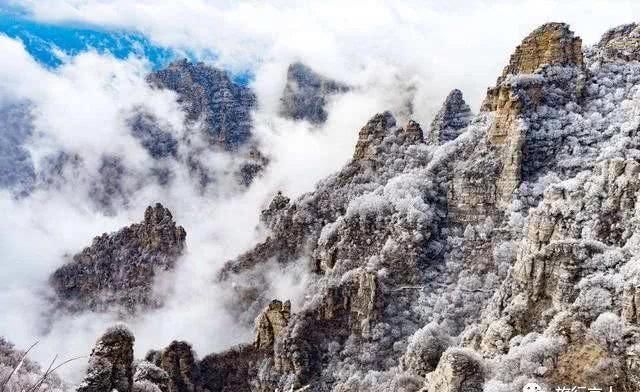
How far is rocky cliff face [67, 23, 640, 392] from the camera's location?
4259 centimetres

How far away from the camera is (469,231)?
209ft

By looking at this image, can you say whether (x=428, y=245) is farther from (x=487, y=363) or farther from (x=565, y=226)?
(x=487, y=363)

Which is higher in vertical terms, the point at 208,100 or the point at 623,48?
the point at 208,100

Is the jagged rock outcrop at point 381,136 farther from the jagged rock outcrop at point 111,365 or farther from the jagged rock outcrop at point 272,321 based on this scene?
the jagged rock outcrop at point 111,365

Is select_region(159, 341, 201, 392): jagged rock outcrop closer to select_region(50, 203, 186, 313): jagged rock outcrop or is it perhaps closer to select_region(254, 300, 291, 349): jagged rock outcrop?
select_region(254, 300, 291, 349): jagged rock outcrop

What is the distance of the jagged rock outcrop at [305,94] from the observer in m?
184

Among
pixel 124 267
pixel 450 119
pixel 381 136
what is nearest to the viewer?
pixel 450 119

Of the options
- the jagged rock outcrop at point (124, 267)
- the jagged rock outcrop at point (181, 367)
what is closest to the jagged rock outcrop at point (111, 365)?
the jagged rock outcrop at point (181, 367)

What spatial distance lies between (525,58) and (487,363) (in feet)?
134

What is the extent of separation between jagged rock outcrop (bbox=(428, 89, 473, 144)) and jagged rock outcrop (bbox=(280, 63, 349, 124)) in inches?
3955

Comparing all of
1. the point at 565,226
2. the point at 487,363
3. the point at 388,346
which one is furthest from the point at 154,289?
the point at 487,363

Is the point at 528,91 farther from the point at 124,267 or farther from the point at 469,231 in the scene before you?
the point at 124,267

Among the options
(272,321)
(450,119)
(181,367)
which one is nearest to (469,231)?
(272,321)

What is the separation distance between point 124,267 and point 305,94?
272 ft
